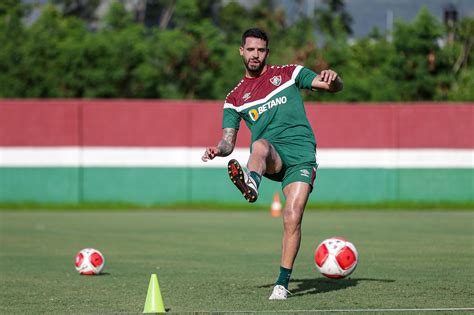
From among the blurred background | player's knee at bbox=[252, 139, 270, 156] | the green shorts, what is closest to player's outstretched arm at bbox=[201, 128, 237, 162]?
player's knee at bbox=[252, 139, 270, 156]

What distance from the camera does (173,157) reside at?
92.0 ft

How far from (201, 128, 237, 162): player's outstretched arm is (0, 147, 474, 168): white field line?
58.7 ft

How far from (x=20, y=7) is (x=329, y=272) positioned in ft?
104

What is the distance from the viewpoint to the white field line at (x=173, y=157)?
91.6 ft

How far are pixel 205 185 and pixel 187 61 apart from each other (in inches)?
301

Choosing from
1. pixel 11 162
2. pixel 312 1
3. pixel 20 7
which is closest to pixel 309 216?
pixel 11 162

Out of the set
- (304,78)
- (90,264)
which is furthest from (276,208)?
(304,78)

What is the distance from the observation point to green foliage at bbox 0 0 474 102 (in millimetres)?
32000

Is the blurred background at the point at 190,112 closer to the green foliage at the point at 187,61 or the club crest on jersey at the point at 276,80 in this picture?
the green foliage at the point at 187,61

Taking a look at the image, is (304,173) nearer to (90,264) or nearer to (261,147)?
(261,147)

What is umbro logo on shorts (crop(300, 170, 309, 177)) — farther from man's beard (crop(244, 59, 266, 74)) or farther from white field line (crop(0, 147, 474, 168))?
white field line (crop(0, 147, 474, 168))

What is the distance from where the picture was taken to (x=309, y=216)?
971 inches

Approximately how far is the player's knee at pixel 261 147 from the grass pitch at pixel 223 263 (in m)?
1.35

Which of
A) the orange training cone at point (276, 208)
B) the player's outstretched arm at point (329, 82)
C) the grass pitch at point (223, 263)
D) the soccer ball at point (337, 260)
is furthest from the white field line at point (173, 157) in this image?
the player's outstretched arm at point (329, 82)
